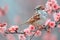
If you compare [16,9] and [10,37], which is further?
[16,9]

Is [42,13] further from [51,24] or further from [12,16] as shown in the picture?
[12,16]

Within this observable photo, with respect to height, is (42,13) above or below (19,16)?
below

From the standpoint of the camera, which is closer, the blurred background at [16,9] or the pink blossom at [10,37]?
the pink blossom at [10,37]

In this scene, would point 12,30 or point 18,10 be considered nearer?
point 12,30

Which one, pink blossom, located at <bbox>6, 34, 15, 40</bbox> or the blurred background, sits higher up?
the blurred background

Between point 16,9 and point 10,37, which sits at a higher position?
point 16,9

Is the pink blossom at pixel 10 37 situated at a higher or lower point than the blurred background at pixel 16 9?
lower

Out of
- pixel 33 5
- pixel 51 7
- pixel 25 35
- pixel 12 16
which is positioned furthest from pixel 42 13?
pixel 12 16

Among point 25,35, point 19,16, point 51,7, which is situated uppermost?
point 19,16

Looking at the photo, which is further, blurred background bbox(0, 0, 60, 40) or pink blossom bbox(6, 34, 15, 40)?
blurred background bbox(0, 0, 60, 40)
